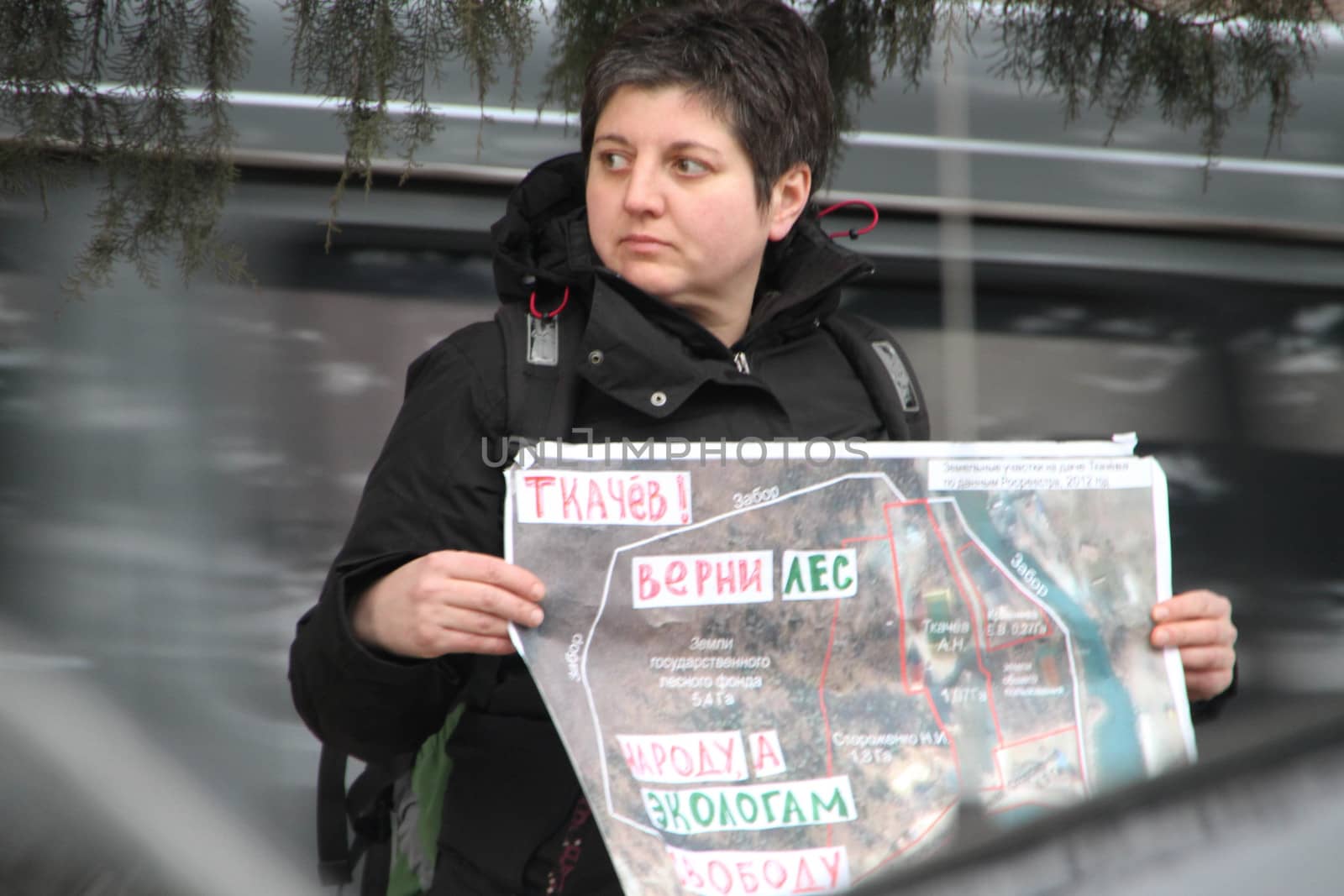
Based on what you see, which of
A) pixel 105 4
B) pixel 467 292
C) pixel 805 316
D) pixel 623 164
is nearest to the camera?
pixel 623 164

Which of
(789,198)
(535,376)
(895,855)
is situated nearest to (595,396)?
(535,376)

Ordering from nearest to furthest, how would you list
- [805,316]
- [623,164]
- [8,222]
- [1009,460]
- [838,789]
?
[838,789] < [1009,460] < [623,164] < [805,316] < [8,222]

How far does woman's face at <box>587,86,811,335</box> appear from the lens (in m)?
1.79

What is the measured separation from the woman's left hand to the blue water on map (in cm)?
7

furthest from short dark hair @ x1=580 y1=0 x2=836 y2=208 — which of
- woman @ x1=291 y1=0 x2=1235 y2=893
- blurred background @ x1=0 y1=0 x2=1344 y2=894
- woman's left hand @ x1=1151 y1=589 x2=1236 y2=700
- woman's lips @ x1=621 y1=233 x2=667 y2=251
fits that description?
woman's left hand @ x1=1151 y1=589 x2=1236 y2=700

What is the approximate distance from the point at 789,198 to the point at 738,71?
204mm

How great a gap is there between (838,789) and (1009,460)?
424 mm

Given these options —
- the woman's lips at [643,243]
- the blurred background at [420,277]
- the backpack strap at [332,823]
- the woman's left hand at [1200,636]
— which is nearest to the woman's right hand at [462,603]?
the woman's lips at [643,243]

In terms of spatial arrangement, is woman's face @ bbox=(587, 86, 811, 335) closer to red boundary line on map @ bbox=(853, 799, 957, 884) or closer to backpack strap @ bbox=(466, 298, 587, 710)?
backpack strap @ bbox=(466, 298, 587, 710)

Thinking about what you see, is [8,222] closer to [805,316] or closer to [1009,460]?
[805,316]

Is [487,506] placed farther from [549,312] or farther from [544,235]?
[544,235]

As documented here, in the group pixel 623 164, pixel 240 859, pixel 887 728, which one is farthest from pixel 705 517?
pixel 240 859

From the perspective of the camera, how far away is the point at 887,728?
1.64m

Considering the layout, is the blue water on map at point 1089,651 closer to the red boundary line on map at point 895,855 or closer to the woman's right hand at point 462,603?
the red boundary line on map at point 895,855
